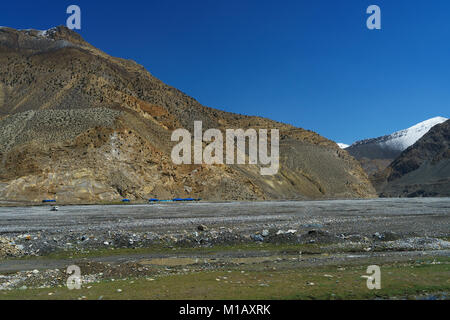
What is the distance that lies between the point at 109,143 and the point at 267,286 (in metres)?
67.2

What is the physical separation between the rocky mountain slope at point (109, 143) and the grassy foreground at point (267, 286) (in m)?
56.9

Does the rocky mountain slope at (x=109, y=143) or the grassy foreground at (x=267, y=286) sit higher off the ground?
the rocky mountain slope at (x=109, y=143)

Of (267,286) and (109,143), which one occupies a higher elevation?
(109,143)

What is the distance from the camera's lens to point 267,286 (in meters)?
11.4

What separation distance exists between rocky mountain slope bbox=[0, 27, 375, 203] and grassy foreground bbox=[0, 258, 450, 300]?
56890 mm

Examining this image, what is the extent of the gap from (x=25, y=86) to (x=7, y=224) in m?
85.4

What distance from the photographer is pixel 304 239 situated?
24.0 meters

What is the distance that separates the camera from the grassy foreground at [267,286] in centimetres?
1031

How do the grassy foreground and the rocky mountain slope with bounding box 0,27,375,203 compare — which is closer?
the grassy foreground

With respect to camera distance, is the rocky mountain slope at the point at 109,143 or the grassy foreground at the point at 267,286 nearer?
the grassy foreground at the point at 267,286

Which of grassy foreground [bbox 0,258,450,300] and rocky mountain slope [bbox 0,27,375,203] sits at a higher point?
rocky mountain slope [bbox 0,27,375,203]

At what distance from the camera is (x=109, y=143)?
7394 cm

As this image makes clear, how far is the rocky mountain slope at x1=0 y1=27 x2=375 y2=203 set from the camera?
67.3 metres

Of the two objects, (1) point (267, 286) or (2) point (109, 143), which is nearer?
(1) point (267, 286)
